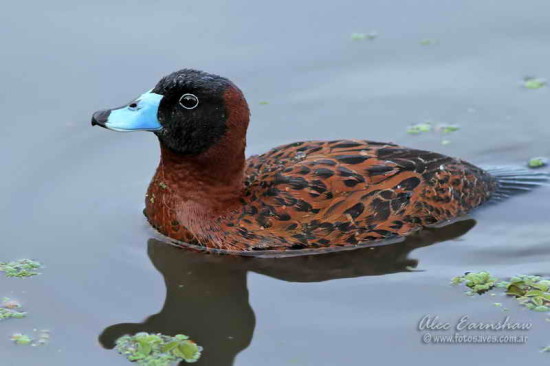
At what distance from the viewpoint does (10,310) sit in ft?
28.9

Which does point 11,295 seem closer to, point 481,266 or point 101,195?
point 101,195

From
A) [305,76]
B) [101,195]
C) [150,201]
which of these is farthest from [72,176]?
[305,76]

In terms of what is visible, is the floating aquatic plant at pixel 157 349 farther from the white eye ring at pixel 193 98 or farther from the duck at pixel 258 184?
the white eye ring at pixel 193 98

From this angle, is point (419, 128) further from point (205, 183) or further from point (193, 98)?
point (193, 98)

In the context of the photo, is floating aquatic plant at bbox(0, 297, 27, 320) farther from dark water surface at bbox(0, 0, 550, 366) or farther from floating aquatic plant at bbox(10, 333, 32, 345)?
floating aquatic plant at bbox(10, 333, 32, 345)

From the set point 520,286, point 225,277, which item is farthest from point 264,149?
point 520,286

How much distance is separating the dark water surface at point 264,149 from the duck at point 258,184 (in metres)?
0.17

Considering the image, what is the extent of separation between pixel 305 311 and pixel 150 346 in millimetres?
1255

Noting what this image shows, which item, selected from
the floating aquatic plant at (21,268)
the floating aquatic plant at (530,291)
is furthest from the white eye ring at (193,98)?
the floating aquatic plant at (530,291)

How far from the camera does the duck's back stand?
9508mm

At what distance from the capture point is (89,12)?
1317 cm

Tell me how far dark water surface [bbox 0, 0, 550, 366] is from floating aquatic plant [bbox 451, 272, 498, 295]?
109 millimetres

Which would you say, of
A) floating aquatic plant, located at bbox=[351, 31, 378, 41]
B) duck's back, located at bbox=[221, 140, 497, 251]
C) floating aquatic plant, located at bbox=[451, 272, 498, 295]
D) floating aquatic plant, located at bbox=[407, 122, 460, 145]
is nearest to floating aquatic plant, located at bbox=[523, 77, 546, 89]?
floating aquatic plant, located at bbox=[407, 122, 460, 145]

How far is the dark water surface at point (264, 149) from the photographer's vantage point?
8.65 meters
